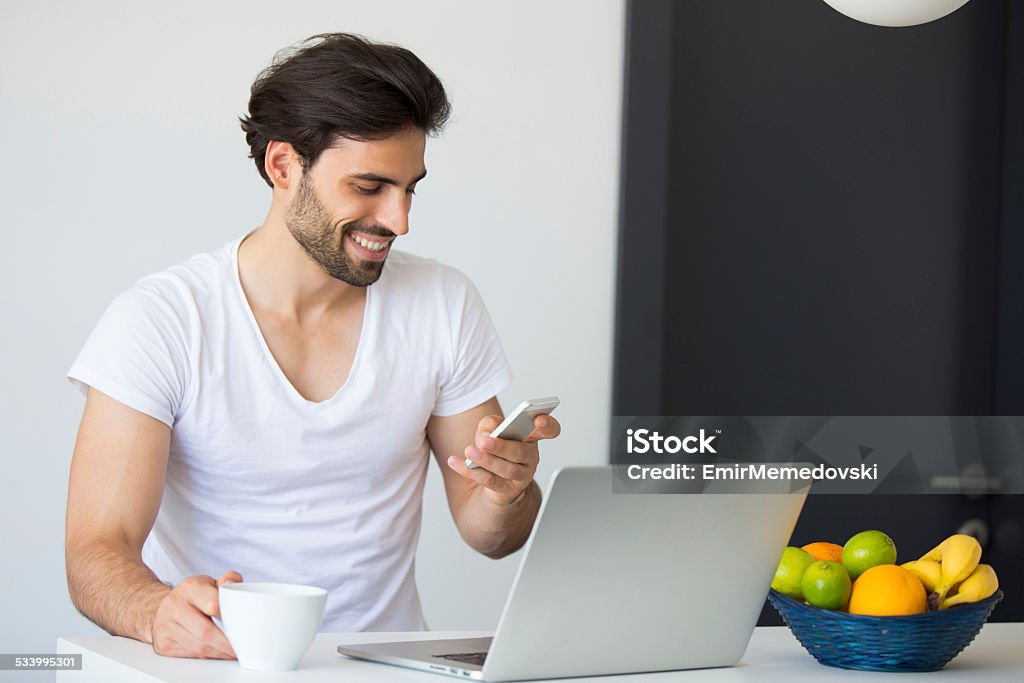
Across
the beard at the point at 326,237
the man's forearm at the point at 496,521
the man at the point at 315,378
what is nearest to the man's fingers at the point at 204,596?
the man at the point at 315,378

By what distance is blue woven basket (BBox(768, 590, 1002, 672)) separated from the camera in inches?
Result: 50.6

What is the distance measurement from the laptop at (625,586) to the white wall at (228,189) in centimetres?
151

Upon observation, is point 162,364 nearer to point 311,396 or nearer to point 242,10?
point 311,396

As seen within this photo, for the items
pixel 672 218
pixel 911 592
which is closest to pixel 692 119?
pixel 672 218

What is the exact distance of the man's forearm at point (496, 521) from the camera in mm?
1965

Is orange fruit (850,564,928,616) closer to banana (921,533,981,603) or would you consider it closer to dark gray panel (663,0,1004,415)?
banana (921,533,981,603)

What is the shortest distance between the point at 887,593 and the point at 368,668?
21.9 inches

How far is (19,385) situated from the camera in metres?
2.54

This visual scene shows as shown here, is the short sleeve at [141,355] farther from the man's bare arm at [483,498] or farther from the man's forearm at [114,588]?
the man's bare arm at [483,498]

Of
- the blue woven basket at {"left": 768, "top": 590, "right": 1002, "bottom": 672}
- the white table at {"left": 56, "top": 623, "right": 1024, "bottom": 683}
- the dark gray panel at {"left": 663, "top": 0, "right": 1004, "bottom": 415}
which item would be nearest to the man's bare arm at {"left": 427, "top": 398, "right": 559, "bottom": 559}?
the white table at {"left": 56, "top": 623, "right": 1024, "bottom": 683}

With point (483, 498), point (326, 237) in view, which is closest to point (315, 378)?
point (326, 237)

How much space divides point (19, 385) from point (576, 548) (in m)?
1.78

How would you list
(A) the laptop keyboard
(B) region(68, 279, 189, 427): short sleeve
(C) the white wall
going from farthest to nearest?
(C) the white wall, (B) region(68, 279, 189, 427): short sleeve, (A) the laptop keyboard

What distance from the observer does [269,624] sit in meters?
1.14
